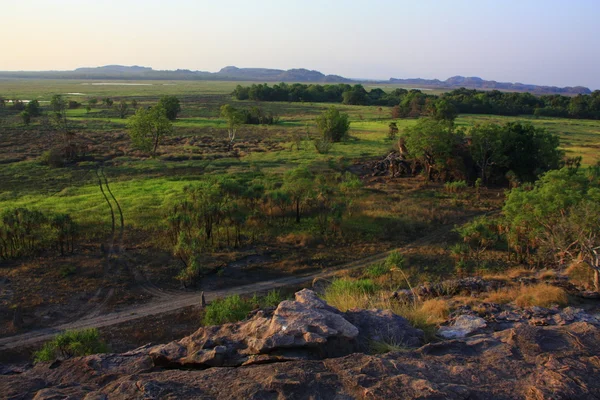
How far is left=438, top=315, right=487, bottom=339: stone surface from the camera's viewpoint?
24.0 feet

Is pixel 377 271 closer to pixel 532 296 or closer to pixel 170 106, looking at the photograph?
pixel 532 296

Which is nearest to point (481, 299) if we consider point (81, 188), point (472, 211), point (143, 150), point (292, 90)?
point (472, 211)

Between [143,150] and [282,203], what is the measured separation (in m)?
24.1

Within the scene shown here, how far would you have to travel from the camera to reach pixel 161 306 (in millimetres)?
14984

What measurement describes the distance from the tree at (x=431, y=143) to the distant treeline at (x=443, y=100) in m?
35.8

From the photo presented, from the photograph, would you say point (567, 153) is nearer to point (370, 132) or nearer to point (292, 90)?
point (370, 132)

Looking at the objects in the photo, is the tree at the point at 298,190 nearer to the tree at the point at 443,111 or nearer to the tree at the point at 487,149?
the tree at the point at 487,149

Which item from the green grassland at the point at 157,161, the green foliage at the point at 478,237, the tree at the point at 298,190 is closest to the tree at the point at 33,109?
the green grassland at the point at 157,161

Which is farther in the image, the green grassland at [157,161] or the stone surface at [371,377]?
the green grassland at [157,161]

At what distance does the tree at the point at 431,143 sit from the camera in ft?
106

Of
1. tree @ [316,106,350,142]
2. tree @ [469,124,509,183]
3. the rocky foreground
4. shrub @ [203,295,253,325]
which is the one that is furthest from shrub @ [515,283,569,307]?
tree @ [316,106,350,142]

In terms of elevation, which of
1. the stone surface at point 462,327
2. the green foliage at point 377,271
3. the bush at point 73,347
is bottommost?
the green foliage at point 377,271

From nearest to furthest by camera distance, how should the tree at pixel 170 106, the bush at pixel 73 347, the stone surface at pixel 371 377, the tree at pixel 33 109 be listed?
1. the stone surface at pixel 371 377
2. the bush at pixel 73 347
3. the tree at pixel 33 109
4. the tree at pixel 170 106

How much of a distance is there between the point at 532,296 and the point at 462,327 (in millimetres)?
4263
